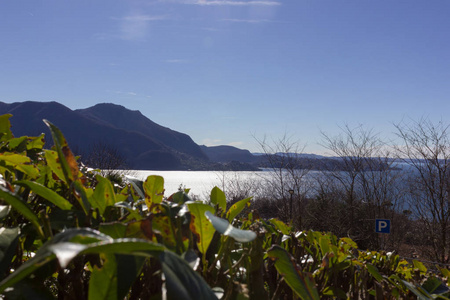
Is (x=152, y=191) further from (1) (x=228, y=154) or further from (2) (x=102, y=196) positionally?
(1) (x=228, y=154)

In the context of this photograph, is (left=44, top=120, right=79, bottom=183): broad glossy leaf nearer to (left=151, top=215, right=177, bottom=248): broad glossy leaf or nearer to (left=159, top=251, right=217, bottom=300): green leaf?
→ (left=151, top=215, right=177, bottom=248): broad glossy leaf

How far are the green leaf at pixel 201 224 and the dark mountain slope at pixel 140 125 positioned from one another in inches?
5272

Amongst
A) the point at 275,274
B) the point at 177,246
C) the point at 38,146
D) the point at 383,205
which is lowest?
the point at 383,205

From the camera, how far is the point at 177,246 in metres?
0.51

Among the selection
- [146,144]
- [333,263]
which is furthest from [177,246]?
[146,144]

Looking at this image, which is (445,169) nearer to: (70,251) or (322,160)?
(322,160)

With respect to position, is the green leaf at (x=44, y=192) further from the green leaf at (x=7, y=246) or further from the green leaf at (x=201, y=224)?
the green leaf at (x=201, y=224)

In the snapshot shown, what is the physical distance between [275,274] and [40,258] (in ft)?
2.31

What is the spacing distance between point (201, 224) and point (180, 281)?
19 cm

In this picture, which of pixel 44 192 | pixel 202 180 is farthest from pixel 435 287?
pixel 202 180

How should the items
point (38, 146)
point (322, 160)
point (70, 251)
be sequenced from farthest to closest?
point (322, 160) → point (38, 146) → point (70, 251)

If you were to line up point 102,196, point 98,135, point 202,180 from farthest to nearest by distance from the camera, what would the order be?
point 98,135
point 202,180
point 102,196

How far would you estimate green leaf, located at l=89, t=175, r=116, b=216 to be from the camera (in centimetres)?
60

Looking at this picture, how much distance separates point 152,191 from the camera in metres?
0.67
